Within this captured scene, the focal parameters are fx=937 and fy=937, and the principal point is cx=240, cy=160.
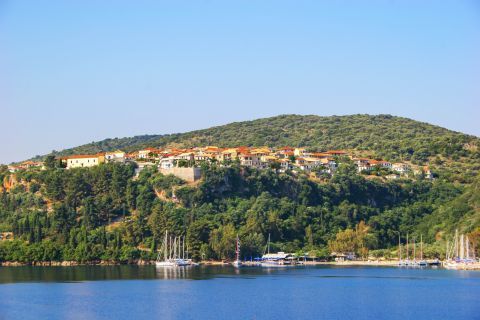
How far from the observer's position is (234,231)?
318 ft

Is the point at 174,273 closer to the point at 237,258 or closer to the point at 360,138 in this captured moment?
the point at 237,258

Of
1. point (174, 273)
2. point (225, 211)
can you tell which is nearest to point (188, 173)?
point (225, 211)

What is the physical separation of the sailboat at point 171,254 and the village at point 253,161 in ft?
55.8

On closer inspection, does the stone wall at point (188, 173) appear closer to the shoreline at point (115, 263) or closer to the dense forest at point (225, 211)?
the dense forest at point (225, 211)

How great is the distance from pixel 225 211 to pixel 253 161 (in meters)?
17.0

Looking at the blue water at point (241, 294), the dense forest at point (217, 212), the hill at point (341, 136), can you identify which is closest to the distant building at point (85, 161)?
the dense forest at point (217, 212)

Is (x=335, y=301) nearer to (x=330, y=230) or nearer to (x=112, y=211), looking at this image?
(x=330, y=230)

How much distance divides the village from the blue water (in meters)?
37.0

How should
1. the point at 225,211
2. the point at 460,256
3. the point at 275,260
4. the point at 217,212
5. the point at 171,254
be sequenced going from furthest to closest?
the point at 225,211
the point at 217,212
the point at 275,260
the point at 171,254
the point at 460,256

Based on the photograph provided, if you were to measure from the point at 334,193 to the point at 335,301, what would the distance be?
57.7 m

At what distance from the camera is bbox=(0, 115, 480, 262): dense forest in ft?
318

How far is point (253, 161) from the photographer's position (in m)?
122

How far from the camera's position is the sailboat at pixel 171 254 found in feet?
300

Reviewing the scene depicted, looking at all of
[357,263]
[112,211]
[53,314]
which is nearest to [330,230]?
[357,263]
